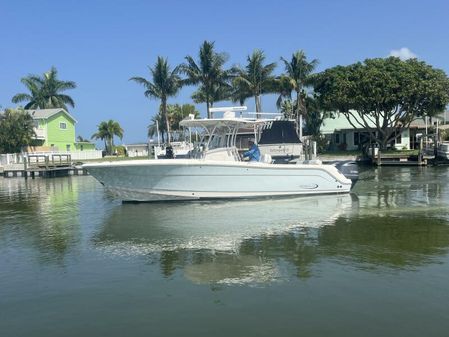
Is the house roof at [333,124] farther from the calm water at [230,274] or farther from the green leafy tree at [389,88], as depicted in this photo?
the calm water at [230,274]

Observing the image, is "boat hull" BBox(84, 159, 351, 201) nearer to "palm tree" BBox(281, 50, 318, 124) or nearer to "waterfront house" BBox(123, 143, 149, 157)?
"palm tree" BBox(281, 50, 318, 124)

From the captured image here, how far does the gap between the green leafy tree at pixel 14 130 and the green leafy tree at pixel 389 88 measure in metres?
29.6

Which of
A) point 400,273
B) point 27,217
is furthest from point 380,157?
point 400,273

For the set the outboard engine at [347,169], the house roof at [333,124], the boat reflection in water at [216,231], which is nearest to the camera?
the boat reflection in water at [216,231]

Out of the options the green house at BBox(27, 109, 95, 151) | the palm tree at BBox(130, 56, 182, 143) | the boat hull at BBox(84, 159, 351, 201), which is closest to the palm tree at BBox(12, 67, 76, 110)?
the green house at BBox(27, 109, 95, 151)

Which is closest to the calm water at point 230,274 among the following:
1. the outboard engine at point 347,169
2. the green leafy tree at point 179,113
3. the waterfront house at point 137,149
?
the outboard engine at point 347,169

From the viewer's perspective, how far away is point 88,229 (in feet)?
37.4

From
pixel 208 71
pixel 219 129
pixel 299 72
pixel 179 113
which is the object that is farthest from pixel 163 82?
pixel 219 129

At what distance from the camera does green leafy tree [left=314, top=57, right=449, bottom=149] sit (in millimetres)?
37250

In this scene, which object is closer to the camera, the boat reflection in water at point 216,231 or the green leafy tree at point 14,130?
the boat reflection in water at point 216,231

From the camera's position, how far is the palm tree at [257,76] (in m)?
47.1

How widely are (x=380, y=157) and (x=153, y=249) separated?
30.2m

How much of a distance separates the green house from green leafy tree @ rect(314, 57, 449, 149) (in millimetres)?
31564

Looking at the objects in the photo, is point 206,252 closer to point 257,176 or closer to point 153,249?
point 153,249
